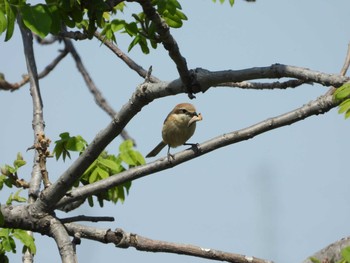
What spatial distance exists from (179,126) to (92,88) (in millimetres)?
1055

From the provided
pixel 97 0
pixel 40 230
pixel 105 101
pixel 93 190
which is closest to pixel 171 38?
pixel 97 0

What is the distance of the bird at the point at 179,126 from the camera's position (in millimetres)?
8578

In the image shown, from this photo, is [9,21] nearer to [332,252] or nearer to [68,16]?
[68,16]

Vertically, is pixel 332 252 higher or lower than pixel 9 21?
lower

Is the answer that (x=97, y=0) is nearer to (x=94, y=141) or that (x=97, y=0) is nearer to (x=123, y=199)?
(x=94, y=141)

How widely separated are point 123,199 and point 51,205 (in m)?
0.92

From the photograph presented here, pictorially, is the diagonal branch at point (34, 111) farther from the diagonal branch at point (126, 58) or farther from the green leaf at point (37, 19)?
the green leaf at point (37, 19)

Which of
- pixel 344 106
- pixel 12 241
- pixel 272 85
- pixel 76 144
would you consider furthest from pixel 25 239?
pixel 344 106

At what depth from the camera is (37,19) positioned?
426 cm

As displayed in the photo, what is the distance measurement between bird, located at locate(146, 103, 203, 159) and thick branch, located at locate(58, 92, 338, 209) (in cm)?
323

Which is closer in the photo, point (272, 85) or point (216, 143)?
point (216, 143)

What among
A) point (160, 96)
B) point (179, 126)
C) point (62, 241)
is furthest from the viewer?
point (179, 126)

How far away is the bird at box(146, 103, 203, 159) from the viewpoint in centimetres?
858

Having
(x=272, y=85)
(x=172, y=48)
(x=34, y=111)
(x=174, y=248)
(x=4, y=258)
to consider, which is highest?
(x=34, y=111)
